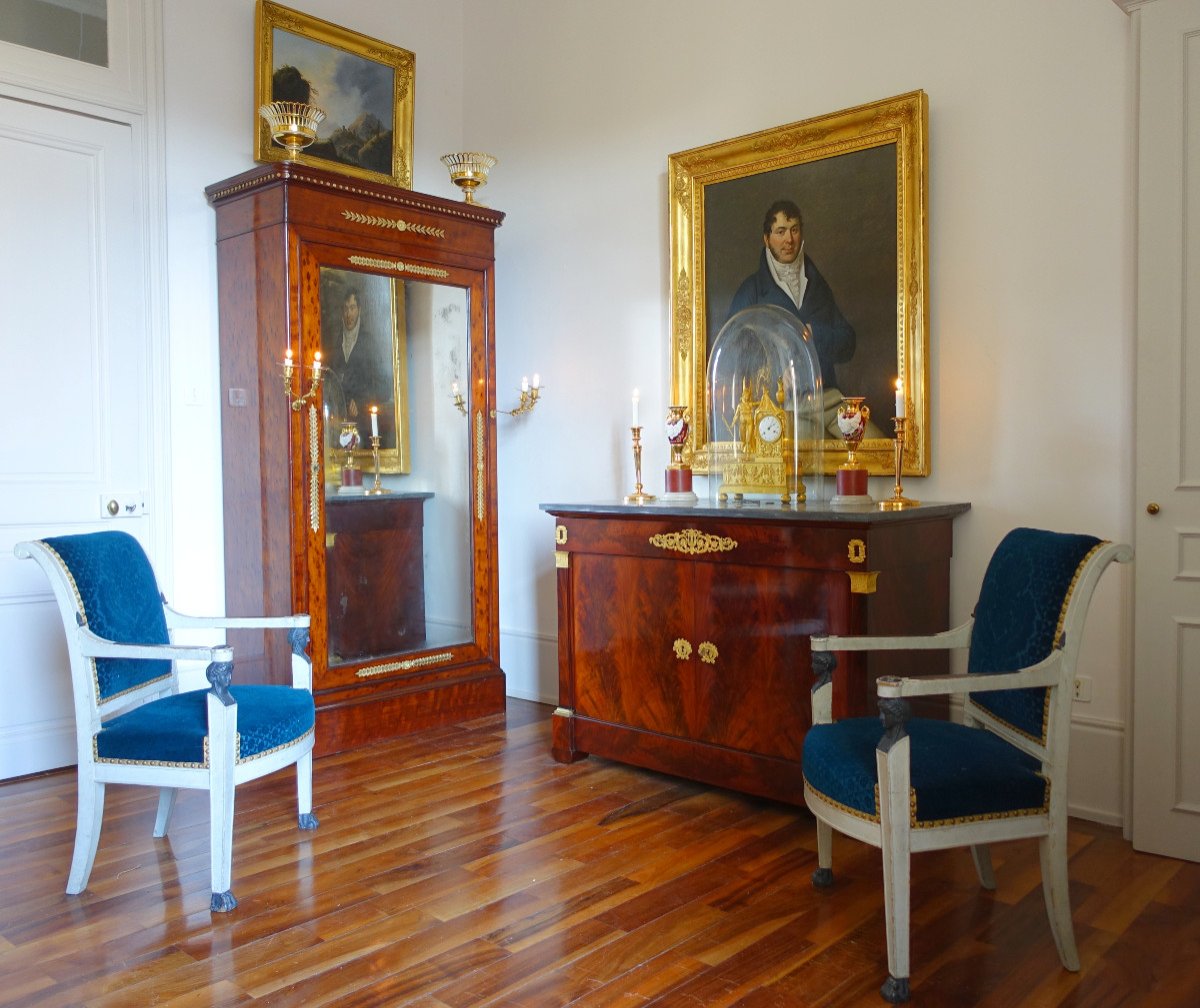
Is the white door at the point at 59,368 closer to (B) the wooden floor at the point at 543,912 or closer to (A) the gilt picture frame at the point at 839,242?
(B) the wooden floor at the point at 543,912

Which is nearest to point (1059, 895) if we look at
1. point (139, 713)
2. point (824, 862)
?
point (824, 862)

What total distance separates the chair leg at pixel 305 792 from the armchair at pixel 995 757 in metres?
1.53

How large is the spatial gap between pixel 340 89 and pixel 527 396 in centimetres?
164

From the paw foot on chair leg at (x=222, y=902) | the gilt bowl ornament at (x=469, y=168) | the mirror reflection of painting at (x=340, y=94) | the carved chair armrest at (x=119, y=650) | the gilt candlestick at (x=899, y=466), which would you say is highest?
the mirror reflection of painting at (x=340, y=94)

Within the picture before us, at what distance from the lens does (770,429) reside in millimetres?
3764

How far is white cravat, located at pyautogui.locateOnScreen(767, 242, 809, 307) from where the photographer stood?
3822mm

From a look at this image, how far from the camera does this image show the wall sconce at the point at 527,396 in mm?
4836

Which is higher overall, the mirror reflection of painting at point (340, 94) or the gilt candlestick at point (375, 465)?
the mirror reflection of painting at point (340, 94)

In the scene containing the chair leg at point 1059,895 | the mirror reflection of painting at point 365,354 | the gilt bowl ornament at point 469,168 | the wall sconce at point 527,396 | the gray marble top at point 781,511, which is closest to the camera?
the chair leg at point 1059,895

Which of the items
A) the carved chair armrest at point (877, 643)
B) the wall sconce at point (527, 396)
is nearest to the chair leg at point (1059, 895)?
the carved chair armrest at point (877, 643)

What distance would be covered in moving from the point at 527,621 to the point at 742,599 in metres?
1.87

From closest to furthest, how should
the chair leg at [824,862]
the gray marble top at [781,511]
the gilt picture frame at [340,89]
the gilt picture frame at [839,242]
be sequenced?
the chair leg at [824,862] < the gray marble top at [781,511] < the gilt picture frame at [839,242] < the gilt picture frame at [340,89]

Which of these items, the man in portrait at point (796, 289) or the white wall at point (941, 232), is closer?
the white wall at point (941, 232)

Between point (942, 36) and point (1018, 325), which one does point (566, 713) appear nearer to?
point (1018, 325)
